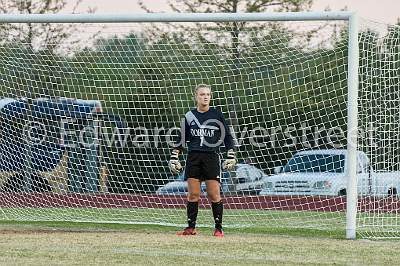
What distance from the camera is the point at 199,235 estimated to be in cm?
1233

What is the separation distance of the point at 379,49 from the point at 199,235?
311 cm

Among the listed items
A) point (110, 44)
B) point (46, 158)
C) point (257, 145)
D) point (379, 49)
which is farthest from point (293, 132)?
point (46, 158)

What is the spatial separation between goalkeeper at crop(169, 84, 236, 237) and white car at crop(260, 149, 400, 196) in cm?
185

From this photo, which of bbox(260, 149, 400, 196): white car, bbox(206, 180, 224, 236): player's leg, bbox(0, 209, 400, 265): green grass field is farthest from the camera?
bbox(260, 149, 400, 196): white car

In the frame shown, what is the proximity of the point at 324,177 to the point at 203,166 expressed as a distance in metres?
3.81

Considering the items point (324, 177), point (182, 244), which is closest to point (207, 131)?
point (182, 244)

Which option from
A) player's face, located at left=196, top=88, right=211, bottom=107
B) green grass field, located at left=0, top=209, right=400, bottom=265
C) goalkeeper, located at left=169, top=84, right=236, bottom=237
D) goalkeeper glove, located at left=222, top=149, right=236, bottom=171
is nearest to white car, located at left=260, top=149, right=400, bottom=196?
green grass field, located at left=0, top=209, right=400, bottom=265

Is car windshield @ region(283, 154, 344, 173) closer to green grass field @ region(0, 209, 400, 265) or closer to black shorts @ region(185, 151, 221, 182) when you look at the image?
green grass field @ region(0, 209, 400, 265)

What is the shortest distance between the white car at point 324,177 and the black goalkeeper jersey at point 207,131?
5.98 feet

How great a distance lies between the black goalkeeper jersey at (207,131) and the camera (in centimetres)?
1231

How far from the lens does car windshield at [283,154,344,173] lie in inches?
584

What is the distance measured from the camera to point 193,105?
15.1m

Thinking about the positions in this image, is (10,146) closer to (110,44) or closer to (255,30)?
(110,44)

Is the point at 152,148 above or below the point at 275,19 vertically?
below
